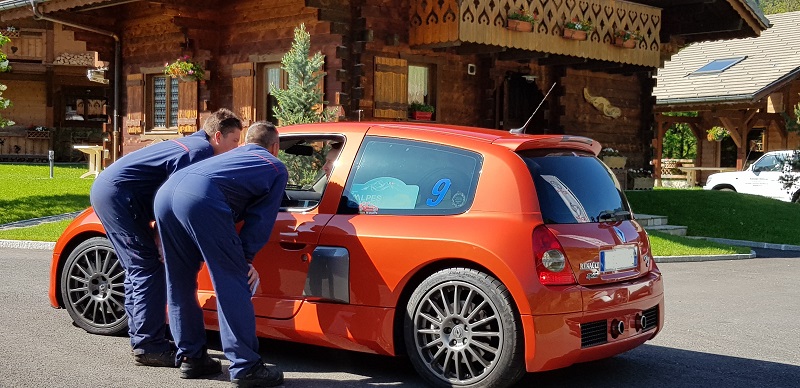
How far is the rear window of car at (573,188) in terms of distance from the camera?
17.3ft

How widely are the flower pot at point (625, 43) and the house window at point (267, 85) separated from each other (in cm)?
684

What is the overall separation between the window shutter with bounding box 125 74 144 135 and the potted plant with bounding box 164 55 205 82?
231 cm

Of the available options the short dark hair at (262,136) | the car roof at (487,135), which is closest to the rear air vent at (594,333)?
the car roof at (487,135)

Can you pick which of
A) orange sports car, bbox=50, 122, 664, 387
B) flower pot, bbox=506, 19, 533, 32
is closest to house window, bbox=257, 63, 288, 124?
flower pot, bbox=506, 19, 533, 32

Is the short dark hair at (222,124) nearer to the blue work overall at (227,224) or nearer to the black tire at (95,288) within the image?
the blue work overall at (227,224)

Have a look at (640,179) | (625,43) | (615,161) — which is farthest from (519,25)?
(640,179)

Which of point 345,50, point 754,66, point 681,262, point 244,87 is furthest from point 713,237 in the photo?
point 754,66

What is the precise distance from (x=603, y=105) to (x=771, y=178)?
21.4 ft

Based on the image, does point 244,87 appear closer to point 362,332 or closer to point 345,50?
point 345,50

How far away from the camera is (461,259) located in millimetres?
5219

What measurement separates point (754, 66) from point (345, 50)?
20.2 m

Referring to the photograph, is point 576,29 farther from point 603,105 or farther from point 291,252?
point 291,252

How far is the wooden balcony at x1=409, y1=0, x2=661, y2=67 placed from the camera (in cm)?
1617

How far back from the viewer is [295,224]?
5773 mm
